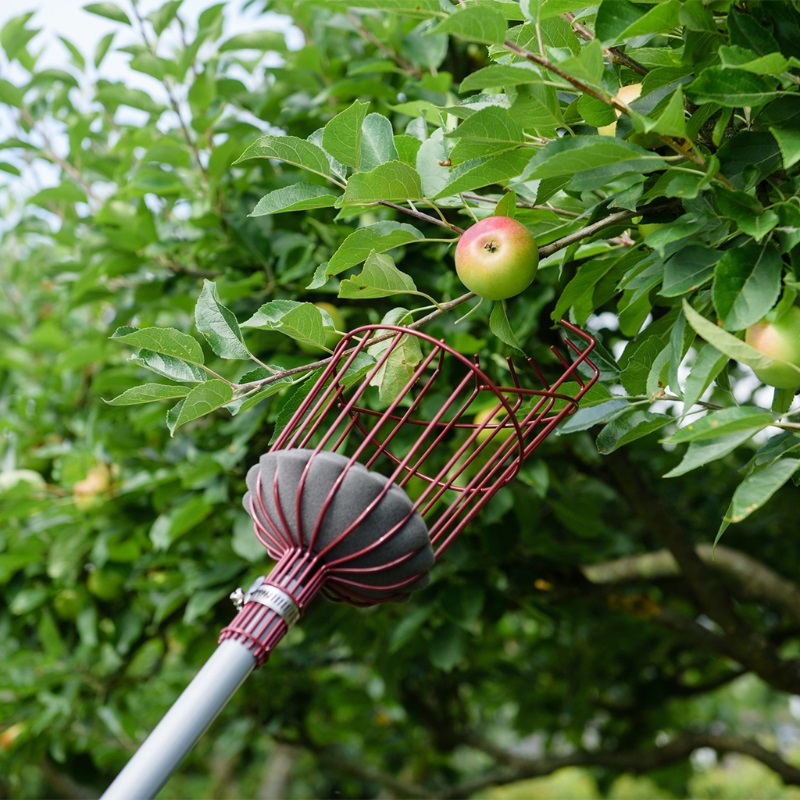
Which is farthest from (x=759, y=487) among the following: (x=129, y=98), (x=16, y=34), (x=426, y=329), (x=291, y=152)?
(x=16, y=34)

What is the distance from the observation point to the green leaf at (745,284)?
630mm

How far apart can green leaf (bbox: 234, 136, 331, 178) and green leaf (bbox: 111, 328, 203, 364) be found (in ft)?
0.52

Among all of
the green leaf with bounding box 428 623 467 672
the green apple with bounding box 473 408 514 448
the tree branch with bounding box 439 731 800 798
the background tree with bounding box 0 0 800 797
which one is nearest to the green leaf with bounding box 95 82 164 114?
the background tree with bounding box 0 0 800 797

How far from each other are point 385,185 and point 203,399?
0.24 metres

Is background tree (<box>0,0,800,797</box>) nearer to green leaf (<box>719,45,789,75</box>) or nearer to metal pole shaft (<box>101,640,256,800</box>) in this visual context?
green leaf (<box>719,45,789,75</box>)

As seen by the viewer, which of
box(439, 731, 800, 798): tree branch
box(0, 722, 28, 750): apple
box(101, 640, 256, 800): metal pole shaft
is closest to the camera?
box(101, 640, 256, 800): metal pole shaft

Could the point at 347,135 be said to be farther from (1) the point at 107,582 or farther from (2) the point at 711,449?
(1) the point at 107,582

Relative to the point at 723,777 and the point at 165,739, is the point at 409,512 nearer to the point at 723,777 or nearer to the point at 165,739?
the point at 165,739

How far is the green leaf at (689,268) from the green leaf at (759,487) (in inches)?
6.0

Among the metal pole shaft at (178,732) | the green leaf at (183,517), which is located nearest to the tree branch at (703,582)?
the green leaf at (183,517)

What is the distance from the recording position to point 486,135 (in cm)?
69

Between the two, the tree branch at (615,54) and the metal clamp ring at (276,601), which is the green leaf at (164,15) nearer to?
the tree branch at (615,54)

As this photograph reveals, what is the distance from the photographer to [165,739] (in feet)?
1.78

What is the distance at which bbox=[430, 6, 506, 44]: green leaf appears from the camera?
0.58 metres
